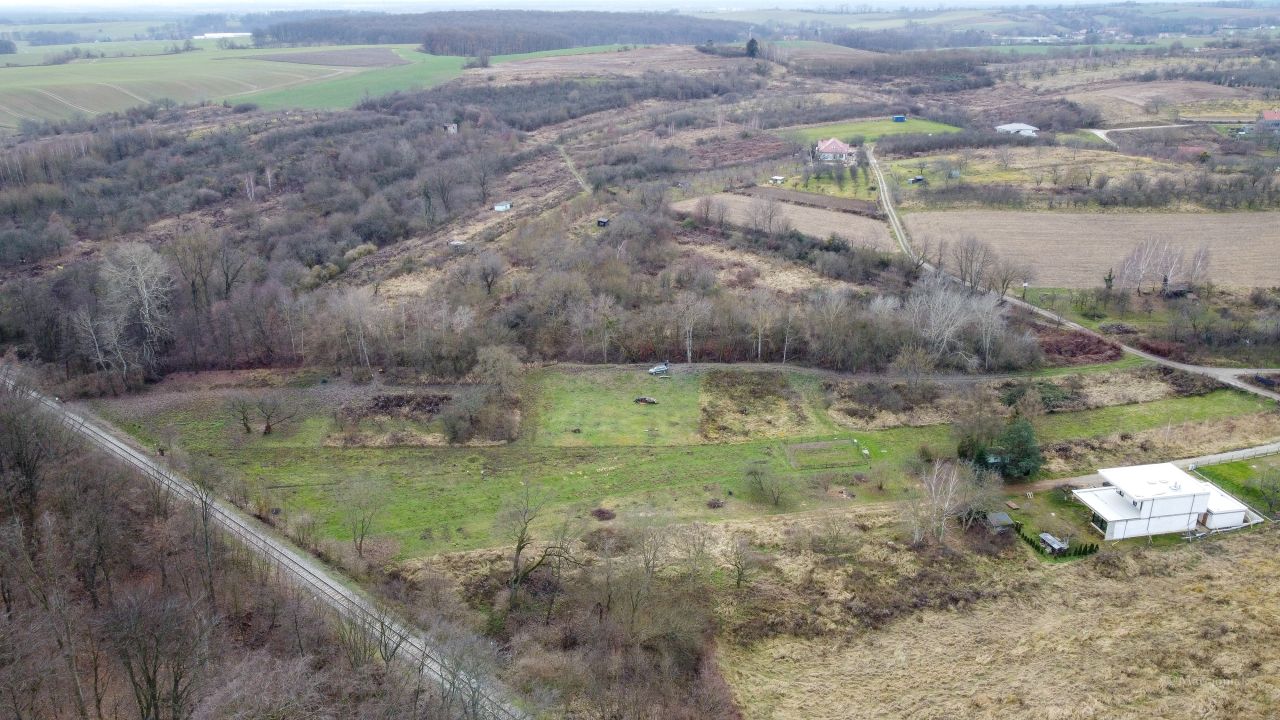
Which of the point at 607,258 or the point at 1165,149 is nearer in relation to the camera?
the point at 607,258

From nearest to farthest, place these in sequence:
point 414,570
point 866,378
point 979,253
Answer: point 414,570, point 866,378, point 979,253

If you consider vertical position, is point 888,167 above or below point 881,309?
above

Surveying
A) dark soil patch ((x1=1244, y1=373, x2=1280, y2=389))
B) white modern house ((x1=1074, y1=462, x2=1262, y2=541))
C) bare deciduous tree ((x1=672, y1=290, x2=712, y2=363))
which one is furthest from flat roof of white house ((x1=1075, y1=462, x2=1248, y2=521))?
bare deciduous tree ((x1=672, y1=290, x2=712, y2=363))

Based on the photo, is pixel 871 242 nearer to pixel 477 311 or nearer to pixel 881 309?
pixel 881 309

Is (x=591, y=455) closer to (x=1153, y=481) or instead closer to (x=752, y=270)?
(x=1153, y=481)

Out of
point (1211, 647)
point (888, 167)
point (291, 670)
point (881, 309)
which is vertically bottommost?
point (1211, 647)

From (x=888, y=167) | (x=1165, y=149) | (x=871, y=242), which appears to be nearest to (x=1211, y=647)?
(x=871, y=242)
